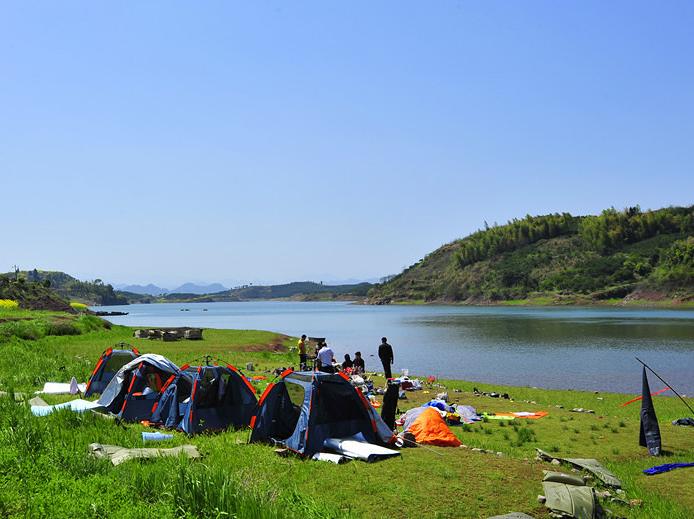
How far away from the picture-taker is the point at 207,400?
16.4 metres

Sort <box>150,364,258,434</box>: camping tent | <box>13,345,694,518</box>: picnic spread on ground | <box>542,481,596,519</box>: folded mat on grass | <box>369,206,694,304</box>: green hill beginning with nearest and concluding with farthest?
<box>542,481,596,519</box>: folded mat on grass < <box>13,345,694,518</box>: picnic spread on ground < <box>150,364,258,434</box>: camping tent < <box>369,206,694,304</box>: green hill

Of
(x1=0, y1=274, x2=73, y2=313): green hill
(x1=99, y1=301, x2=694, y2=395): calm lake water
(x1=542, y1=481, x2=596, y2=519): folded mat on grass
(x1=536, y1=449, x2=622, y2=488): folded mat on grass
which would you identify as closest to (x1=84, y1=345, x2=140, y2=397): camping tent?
(x1=536, y1=449, x2=622, y2=488): folded mat on grass

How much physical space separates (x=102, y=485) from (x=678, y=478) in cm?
1230

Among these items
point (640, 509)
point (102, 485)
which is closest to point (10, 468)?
point (102, 485)

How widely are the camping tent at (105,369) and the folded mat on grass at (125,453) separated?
10526mm

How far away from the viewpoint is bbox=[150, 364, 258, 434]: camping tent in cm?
1616

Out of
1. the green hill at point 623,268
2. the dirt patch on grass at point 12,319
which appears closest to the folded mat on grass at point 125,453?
the dirt patch on grass at point 12,319

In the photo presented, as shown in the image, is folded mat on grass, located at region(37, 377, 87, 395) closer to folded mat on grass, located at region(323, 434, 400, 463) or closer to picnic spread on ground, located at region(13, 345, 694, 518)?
picnic spread on ground, located at region(13, 345, 694, 518)

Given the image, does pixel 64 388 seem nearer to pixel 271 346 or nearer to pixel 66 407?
pixel 66 407

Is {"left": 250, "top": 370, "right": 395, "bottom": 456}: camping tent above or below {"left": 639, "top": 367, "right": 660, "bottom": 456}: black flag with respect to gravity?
above

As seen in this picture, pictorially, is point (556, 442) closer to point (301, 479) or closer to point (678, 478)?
point (678, 478)

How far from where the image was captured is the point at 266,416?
1484 centimetres

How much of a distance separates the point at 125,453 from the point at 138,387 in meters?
7.05

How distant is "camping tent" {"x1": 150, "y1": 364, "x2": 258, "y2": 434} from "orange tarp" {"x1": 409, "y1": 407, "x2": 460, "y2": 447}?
4.77m
